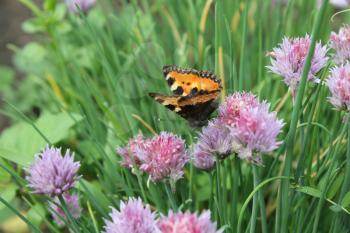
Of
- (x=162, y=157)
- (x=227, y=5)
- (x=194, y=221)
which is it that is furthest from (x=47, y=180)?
(x=227, y=5)

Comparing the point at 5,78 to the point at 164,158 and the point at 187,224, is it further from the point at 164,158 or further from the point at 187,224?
the point at 187,224

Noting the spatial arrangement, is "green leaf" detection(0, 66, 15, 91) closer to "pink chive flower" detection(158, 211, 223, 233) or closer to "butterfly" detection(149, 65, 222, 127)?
"butterfly" detection(149, 65, 222, 127)

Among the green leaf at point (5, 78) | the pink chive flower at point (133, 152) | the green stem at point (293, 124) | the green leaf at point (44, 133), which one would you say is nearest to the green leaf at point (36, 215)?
the green leaf at point (44, 133)

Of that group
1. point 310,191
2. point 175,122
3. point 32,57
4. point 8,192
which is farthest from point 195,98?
point 32,57

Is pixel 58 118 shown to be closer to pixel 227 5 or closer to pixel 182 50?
pixel 182 50

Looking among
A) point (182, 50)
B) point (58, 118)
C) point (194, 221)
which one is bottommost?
point (194, 221)

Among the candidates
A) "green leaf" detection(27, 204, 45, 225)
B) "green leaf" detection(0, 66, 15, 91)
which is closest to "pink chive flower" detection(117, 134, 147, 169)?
"green leaf" detection(27, 204, 45, 225)
